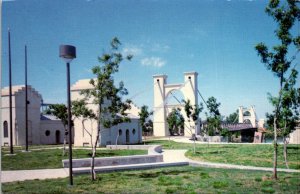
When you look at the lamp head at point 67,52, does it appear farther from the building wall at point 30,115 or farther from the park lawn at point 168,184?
the building wall at point 30,115

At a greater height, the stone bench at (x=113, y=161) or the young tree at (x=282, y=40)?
the young tree at (x=282, y=40)

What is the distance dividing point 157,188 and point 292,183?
450 cm

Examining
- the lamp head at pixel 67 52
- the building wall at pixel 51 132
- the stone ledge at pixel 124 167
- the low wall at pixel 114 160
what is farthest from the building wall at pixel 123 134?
the lamp head at pixel 67 52

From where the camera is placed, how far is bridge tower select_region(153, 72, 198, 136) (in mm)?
59125

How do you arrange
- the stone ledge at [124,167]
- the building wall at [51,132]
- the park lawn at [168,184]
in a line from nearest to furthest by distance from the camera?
the park lawn at [168,184] < the stone ledge at [124,167] < the building wall at [51,132]

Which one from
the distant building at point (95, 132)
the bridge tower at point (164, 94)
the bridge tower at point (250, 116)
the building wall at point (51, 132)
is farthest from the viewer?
the bridge tower at point (250, 116)

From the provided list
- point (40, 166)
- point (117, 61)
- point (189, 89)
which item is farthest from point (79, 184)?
point (189, 89)

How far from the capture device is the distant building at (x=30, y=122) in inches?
1431

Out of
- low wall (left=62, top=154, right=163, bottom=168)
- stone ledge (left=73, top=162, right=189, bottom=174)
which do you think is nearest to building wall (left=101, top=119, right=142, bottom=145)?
low wall (left=62, top=154, right=163, bottom=168)

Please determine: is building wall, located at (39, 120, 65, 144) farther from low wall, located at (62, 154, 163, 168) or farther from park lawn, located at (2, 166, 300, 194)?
park lawn, located at (2, 166, 300, 194)

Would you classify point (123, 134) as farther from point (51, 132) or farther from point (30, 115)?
point (30, 115)

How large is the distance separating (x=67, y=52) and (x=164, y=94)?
52233 mm

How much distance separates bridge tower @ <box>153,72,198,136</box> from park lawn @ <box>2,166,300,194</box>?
151ft

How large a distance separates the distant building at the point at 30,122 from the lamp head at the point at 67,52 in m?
27.7
